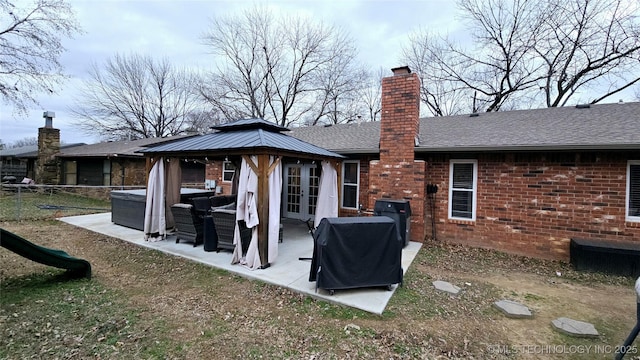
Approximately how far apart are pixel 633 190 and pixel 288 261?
678 cm


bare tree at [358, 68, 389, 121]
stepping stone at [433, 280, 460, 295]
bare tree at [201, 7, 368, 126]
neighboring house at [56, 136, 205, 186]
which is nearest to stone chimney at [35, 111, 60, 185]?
neighboring house at [56, 136, 205, 186]

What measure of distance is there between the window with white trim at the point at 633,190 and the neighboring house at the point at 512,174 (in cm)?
2

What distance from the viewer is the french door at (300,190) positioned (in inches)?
366

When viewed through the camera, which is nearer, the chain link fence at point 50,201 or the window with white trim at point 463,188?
the window with white trim at point 463,188

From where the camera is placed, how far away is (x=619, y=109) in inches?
281

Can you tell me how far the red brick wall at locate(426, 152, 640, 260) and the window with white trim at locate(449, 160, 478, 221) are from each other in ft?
0.35

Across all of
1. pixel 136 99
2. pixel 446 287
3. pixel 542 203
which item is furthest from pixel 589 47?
pixel 136 99

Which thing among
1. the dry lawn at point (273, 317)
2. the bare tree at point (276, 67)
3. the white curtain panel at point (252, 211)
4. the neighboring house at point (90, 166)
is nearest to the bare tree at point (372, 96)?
the bare tree at point (276, 67)

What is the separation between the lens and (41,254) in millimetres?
4074

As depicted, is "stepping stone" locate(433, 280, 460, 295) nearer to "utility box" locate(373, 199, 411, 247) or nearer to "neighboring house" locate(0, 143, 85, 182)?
"utility box" locate(373, 199, 411, 247)

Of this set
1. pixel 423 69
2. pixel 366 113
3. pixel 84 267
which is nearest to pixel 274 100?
pixel 366 113

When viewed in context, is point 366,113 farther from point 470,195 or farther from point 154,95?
point 154,95

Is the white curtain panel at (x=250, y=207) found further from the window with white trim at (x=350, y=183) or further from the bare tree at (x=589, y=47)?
the bare tree at (x=589, y=47)

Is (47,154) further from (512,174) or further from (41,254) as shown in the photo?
(512,174)
